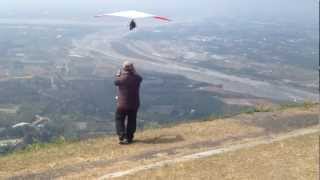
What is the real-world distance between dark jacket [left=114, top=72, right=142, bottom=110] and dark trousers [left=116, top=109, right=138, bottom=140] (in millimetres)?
181

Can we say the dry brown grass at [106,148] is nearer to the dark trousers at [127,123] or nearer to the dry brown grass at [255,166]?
the dark trousers at [127,123]

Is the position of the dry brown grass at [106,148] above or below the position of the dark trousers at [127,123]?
below

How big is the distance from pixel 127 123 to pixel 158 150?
3.59ft

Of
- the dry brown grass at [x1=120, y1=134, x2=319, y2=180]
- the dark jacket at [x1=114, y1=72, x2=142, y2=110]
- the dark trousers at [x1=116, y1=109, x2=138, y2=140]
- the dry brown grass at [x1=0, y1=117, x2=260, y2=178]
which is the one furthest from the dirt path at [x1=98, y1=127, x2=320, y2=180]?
the dark jacket at [x1=114, y1=72, x2=142, y2=110]

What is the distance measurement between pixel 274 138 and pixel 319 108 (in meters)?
5.67

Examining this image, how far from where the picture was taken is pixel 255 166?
14.1 m

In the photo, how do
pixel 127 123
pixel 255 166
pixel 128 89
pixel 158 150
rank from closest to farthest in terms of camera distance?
pixel 255 166 < pixel 158 150 < pixel 128 89 < pixel 127 123

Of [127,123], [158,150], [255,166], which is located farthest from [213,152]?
[127,123]

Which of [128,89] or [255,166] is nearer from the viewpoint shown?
[255,166]

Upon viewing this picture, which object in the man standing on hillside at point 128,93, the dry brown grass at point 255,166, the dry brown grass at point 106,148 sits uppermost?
the man standing on hillside at point 128,93

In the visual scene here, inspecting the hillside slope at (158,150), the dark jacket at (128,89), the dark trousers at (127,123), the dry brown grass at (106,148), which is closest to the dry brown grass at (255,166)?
the hillside slope at (158,150)

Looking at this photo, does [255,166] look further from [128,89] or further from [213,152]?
[128,89]

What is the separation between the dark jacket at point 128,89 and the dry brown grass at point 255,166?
243cm

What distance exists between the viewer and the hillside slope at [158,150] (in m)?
13.8
